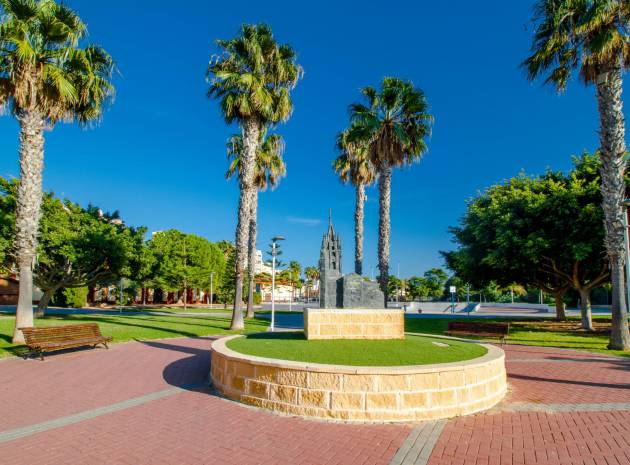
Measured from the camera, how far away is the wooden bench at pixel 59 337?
10.3 meters

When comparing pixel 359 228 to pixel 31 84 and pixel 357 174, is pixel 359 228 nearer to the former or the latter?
pixel 357 174

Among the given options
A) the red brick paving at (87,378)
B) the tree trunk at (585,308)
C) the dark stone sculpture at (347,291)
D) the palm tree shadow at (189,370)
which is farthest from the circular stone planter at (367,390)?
the tree trunk at (585,308)

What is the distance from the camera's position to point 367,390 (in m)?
6.09

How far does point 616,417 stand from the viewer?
6.23 m

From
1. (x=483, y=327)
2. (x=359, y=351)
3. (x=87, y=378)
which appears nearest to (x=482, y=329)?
(x=483, y=327)

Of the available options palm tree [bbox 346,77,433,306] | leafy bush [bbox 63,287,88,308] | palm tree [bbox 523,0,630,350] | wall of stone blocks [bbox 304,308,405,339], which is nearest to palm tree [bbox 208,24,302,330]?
palm tree [bbox 346,77,433,306]

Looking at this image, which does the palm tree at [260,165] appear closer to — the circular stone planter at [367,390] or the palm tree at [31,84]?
the palm tree at [31,84]

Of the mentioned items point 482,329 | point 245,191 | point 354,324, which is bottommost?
point 482,329

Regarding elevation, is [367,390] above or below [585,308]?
below

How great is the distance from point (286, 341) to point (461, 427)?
15.7 ft

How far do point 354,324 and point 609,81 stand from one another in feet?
40.0

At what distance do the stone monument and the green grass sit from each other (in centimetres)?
38

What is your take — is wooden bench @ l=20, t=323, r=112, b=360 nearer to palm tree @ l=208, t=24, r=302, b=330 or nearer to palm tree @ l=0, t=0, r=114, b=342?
palm tree @ l=0, t=0, r=114, b=342

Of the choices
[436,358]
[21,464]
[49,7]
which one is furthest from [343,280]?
[49,7]
